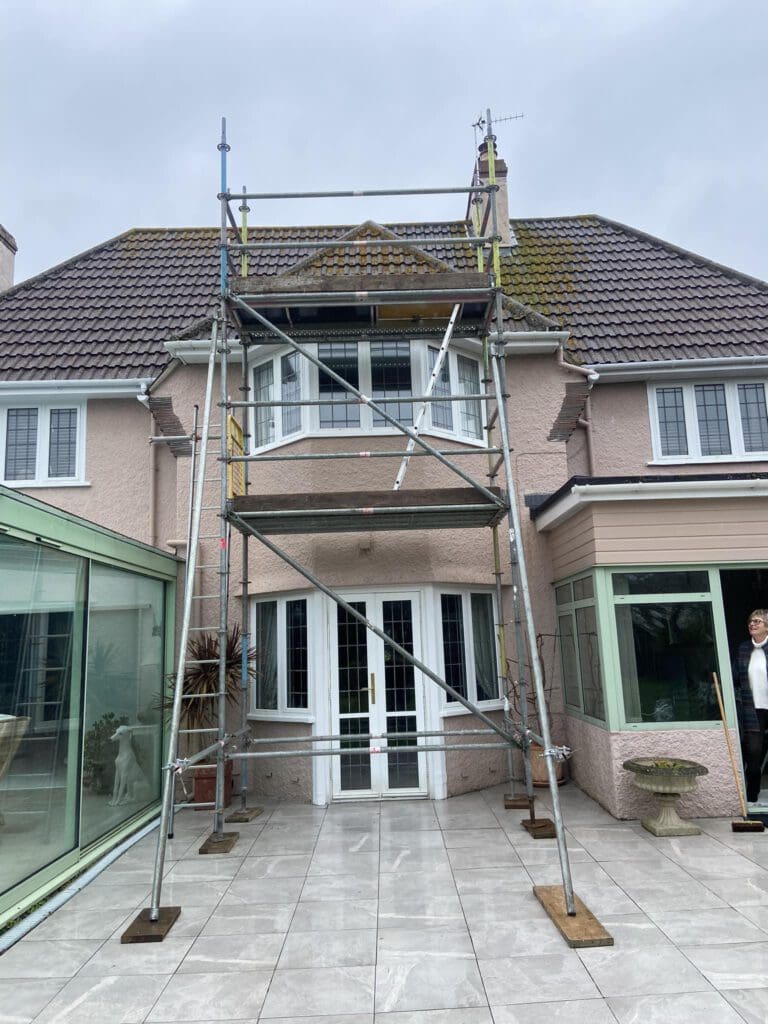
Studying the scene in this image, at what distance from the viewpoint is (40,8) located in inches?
336

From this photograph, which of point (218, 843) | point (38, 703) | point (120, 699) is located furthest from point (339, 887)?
point (120, 699)

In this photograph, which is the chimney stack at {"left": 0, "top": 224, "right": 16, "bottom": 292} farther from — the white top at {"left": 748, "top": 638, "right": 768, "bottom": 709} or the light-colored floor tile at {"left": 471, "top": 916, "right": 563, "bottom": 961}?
the white top at {"left": 748, "top": 638, "right": 768, "bottom": 709}

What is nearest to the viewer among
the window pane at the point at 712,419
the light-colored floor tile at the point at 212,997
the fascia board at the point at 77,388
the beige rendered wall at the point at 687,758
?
the light-colored floor tile at the point at 212,997

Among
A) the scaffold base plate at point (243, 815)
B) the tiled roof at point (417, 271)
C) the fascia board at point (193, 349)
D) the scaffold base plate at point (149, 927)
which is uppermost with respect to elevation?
the tiled roof at point (417, 271)

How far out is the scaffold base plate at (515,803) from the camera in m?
7.92

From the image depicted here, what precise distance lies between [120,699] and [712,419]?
352 inches

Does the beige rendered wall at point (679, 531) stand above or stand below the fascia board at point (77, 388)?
below

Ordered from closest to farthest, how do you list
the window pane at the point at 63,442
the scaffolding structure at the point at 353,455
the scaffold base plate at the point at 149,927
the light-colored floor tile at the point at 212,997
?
the light-colored floor tile at the point at 212,997 → the scaffold base plate at the point at 149,927 → the scaffolding structure at the point at 353,455 → the window pane at the point at 63,442

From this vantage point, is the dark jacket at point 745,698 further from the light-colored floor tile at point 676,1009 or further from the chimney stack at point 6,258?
the chimney stack at point 6,258

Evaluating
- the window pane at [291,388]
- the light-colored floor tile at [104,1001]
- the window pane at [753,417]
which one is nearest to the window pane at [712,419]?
the window pane at [753,417]

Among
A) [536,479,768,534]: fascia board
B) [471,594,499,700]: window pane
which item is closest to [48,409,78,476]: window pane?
[471,594,499,700]: window pane

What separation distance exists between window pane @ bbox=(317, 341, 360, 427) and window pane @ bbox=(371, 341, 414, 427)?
0.26 meters

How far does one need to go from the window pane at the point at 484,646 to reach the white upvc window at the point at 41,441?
19.5 ft

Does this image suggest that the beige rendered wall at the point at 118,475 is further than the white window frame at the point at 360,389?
Yes
